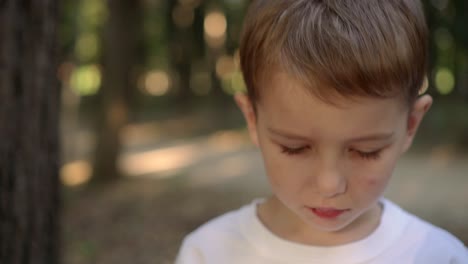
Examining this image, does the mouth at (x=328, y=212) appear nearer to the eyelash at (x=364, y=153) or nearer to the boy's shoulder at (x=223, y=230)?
the eyelash at (x=364, y=153)

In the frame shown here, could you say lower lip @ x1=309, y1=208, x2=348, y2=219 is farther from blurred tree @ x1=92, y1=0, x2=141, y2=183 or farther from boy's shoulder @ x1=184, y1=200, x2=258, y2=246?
blurred tree @ x1=92, y1=0, x2=141, y2=183

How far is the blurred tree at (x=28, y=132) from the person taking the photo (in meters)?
2.30

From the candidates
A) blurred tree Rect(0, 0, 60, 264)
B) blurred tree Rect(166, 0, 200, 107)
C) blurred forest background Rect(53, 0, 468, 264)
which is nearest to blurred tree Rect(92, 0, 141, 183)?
blurred forest background Rect(53, 0, 468, 264)

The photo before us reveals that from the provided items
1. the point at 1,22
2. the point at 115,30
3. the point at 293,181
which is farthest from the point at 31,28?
the point at 115,30

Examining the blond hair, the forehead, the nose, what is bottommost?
the nose

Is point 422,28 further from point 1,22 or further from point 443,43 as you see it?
point 443,43

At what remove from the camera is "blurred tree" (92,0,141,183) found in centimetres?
803

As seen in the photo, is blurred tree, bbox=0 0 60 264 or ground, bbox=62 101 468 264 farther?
ground, bbox=62 101 468 264

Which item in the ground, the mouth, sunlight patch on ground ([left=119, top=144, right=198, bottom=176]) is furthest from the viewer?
sunlight patch on ground ([left=119, top=144, right=198, bottom=176])

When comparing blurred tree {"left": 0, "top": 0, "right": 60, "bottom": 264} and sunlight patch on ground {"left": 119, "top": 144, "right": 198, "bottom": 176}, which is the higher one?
blurred tree {"left": 0, "top": 0, "right": 60, "bottom": 264}

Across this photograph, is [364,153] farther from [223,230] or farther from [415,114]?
[223,230]

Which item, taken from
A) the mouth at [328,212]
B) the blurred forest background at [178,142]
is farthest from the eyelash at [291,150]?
the blurred forest background at [178,142]

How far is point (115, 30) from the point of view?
26.4 feet

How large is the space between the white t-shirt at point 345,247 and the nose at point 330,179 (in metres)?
0.22
